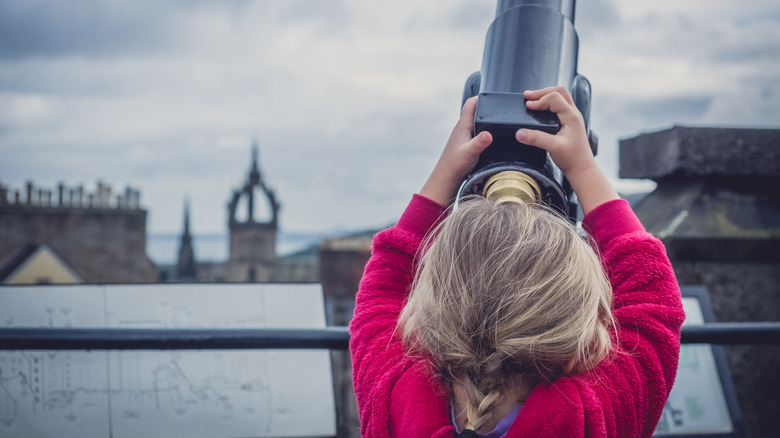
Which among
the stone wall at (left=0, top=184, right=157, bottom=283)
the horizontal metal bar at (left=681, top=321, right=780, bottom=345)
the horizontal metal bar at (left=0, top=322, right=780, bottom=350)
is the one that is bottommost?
the horizontal metal bar at (left=681, top=321, right=780, bottom=345)

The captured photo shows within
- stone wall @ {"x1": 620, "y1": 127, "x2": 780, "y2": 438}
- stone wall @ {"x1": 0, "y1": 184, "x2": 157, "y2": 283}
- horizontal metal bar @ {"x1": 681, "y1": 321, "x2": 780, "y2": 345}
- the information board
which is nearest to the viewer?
horizontal metal bar @ {"x1": 681, "y1": 321, "x2": 780, "y2": 345}

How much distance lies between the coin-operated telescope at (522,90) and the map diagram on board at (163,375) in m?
0.90

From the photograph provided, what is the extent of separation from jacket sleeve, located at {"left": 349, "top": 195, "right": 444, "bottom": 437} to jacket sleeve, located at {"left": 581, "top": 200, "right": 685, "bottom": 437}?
0.35 m

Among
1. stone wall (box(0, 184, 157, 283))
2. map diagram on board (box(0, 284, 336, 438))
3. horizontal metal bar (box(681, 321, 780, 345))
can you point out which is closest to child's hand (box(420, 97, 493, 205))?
horizontal metal bar (box(681, 321, 780, 345))

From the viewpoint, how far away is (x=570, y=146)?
3.85ft

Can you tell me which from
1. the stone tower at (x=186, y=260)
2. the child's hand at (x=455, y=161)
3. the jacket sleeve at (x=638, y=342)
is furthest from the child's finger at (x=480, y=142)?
the stone tower at (x=186, y=260)

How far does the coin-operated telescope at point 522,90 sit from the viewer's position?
1.13 metres

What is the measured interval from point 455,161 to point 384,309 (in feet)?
1.05

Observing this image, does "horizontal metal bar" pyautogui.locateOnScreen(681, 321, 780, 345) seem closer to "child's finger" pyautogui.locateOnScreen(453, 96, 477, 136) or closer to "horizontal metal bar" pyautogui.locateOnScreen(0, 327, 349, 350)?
"child's finger" pyautogui.locateOnScreen(453, 96, 477, 136)

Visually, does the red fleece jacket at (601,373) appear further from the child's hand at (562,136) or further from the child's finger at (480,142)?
the child's finger at (480,142)

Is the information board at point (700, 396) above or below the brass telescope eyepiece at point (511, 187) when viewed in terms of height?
below

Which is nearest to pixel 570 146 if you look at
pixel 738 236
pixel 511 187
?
pixel 511 187

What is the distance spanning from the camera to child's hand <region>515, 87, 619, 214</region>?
114 centimetres

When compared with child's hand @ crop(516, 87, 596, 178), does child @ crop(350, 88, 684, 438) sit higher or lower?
lower
